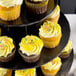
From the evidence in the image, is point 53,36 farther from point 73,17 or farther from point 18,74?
point 73,17

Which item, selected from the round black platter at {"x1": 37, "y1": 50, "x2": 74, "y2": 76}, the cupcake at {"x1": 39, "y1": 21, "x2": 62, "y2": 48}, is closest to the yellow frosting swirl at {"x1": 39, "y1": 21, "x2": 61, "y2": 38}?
the cupcake at {"x1": 39, "y1": 21, "x2": 62, "y2": 48}

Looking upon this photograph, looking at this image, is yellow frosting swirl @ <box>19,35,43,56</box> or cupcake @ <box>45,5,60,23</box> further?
cupcake @ <box>45,5,60,23</box>

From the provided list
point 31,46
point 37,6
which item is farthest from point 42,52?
point 37,6

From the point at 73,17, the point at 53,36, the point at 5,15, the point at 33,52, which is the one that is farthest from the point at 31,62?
the point at 73,17

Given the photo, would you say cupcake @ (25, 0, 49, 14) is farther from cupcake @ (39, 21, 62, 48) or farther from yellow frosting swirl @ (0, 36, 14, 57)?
yellow frosting swirl @ (0, 36, 14, 57)

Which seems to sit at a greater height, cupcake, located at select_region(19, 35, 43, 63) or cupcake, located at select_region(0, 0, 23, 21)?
cupcake, located at select_region(0, 0, 23, 21)

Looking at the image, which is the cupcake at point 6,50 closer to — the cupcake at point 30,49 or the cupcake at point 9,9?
the cupcake at point 30,49

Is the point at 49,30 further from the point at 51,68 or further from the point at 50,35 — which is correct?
the point at 51,68
